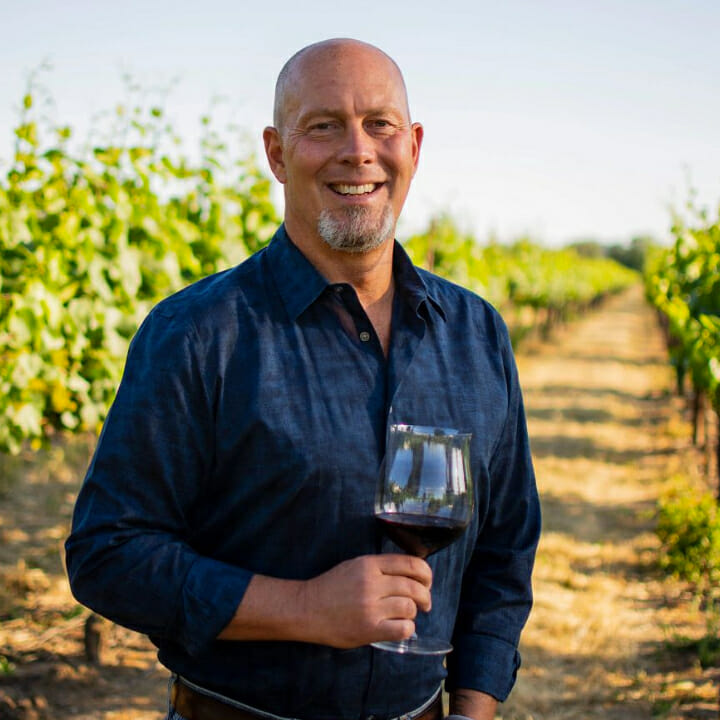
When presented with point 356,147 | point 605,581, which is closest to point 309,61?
point 356,147

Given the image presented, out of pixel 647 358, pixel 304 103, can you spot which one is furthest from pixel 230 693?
pixel 647 358

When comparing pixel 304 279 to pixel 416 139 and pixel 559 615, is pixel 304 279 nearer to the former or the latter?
pixel 416 139

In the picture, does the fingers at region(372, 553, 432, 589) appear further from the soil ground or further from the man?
the soil ground

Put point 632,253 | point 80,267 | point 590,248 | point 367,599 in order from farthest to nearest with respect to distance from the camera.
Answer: point 590,248
point 632,253
point 80,267
point 367,599

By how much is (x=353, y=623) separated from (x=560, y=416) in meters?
12.0

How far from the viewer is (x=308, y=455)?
157cm

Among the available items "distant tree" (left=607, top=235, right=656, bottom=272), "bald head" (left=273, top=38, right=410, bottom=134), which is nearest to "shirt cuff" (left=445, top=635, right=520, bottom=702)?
"bald head" (left=273, top=38, right=410, bottom=134)

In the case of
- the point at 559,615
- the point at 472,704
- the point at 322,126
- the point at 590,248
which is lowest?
the point at 559,615

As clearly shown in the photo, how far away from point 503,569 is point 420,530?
478mm

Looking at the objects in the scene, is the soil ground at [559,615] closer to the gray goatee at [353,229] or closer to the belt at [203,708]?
the belt at [203,708]

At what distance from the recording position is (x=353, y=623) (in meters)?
1.46

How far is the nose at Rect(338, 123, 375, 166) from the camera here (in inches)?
65.9

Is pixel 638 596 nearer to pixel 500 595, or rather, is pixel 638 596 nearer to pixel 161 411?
pixel 500 595

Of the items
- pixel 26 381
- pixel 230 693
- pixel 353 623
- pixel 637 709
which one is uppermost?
pixel 26 381
